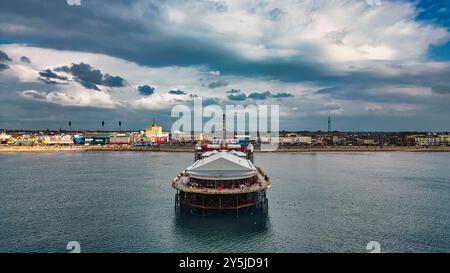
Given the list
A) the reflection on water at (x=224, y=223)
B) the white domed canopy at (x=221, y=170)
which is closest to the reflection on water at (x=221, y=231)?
the reflection on water at (x=224, y=223)

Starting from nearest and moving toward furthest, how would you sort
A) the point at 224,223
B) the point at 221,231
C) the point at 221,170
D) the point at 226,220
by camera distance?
1. the point at 221,231
2. the point at 224,223
3. the point at 226,220
4. the point at 221,170

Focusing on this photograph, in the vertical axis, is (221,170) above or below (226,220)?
above

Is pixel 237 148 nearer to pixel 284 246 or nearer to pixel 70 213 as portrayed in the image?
pixel 70 213

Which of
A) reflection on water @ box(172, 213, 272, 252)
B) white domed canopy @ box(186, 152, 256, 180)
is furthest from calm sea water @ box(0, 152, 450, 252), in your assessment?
white domed canopy @ box(186, 152, 256, 180)

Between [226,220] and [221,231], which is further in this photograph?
[226,220]

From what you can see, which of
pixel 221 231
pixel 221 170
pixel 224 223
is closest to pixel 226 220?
pixel 224 223

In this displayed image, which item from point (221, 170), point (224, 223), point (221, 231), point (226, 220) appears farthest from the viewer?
point (221, 170)

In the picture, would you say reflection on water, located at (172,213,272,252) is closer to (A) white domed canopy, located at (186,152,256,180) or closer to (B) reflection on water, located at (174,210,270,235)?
(B) reflection on water, located at (174,210,270,235)

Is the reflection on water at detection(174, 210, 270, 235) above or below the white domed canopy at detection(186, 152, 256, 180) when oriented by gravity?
below

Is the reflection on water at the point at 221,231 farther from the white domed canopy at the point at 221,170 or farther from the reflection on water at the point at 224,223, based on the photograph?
the white domed canopy at the point at 221,170

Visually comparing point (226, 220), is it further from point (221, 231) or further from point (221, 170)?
A: point (221, 170)

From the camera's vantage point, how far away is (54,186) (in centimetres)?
5484

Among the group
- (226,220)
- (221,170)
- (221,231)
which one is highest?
(221,170)
